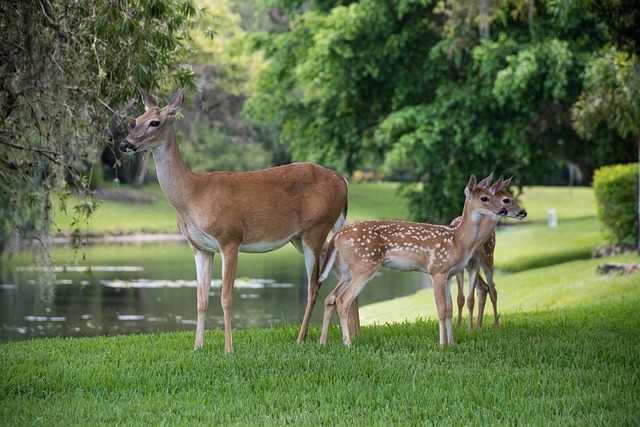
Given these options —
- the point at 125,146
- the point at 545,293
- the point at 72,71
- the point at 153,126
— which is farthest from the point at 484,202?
the point at 545,293

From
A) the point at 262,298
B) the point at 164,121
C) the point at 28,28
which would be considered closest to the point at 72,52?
the point at 28,28

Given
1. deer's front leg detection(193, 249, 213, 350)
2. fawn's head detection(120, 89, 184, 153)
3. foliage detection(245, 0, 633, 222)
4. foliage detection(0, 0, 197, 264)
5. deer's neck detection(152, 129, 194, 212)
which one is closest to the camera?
fawn's head detection(120, 89, 184, 153)

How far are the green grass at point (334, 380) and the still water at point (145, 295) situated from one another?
3719mm

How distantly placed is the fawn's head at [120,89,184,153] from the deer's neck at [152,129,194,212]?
12 cm

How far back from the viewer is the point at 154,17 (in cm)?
1045

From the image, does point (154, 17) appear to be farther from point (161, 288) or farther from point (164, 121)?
point (161, 288)

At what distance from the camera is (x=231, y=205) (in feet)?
31.3

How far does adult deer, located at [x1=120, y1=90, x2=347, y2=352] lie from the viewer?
9375 millimetres

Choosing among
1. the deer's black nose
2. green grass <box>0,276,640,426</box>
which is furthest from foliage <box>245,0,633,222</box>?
the deer's black nose

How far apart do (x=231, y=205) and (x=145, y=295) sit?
14026 millimetres

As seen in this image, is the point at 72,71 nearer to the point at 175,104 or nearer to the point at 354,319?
the point at 175,104

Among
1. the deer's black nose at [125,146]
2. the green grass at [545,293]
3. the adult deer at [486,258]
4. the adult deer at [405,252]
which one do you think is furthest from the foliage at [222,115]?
the deer's black nose at [125,146]

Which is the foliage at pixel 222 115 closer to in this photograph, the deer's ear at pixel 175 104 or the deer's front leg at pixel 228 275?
the deer's ear at pixel 175 104

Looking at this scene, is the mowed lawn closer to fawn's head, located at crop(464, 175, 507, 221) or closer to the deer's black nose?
fawn's head, located at crop(464, 175, 507, 221)
